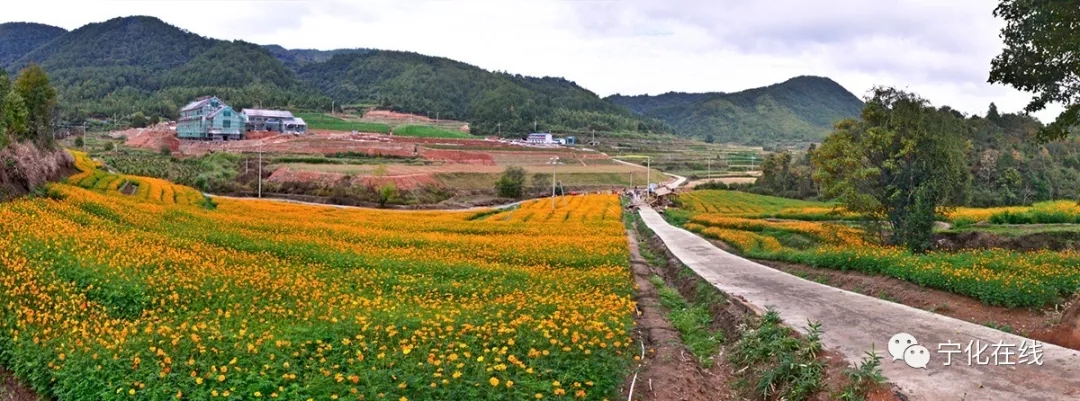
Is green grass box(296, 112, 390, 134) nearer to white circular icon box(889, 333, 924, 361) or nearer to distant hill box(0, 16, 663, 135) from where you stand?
distant hill box(0, 16, 663, 135)

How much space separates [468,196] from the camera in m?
78.2

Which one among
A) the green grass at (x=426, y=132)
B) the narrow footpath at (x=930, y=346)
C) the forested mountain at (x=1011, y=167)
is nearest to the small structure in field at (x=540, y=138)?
the green grass at (x=426, y=132)

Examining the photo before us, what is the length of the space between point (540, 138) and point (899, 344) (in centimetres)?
13940

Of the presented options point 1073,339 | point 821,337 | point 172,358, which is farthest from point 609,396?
point 1073,339

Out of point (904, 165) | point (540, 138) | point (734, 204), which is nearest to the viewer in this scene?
point (904, 165)

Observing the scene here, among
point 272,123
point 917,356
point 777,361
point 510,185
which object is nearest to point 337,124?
point 272,123

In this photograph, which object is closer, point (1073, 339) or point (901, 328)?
point (1073, 339)

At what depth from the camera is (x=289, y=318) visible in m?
10.1

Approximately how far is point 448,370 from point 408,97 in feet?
591

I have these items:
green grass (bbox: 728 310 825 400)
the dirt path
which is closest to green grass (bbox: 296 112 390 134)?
the dirt path

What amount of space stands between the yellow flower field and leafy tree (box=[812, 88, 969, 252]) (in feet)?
44.8

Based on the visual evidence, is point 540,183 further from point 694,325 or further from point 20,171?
point 694,325

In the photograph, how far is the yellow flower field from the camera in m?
7.21

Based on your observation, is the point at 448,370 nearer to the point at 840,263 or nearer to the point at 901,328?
the point at 901,328
